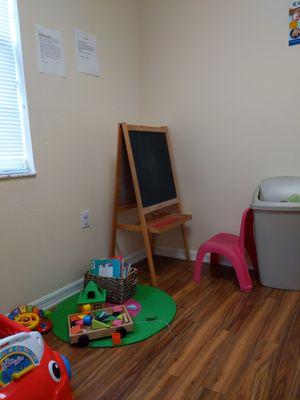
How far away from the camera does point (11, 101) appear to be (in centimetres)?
172

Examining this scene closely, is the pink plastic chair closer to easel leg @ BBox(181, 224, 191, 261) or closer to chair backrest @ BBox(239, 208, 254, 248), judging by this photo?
chair backrest @ BBox(239, 208, 254, 248)

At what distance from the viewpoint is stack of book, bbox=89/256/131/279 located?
1.95m

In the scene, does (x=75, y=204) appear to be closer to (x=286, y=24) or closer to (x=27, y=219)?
(x=27, y=219)

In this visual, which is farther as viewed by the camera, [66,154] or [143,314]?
[66,154]

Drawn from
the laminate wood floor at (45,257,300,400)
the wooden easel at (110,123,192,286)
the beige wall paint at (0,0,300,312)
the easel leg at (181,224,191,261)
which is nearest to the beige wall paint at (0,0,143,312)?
the beige wall paint at (0,0,300,312)

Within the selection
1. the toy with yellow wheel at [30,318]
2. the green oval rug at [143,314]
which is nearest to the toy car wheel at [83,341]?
the green oval rug at [143,314]

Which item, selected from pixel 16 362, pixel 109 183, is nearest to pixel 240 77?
pixel 109 183

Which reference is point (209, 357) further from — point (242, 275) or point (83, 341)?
point (242, 275)

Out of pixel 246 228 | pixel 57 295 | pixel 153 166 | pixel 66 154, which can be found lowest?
pixel 57 295

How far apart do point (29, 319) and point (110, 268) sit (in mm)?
554

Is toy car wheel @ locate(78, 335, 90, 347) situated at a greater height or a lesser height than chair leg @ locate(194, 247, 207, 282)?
lesser

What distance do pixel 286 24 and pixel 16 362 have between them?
2.29 meters

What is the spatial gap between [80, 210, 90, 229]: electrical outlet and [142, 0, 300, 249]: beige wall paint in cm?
80

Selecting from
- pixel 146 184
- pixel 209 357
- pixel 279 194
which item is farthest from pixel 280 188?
pixel 209 357
